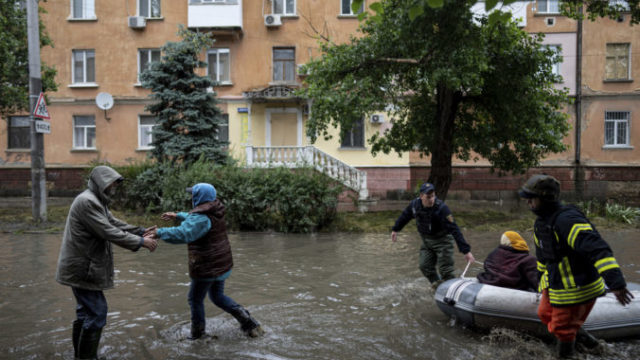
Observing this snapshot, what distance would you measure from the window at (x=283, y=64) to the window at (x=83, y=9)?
32.6ft

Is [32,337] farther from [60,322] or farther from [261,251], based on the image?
[261,251]

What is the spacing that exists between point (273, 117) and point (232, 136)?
94.8 inches

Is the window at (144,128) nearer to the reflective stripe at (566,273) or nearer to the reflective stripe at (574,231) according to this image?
the reflective stripe at (566,273)

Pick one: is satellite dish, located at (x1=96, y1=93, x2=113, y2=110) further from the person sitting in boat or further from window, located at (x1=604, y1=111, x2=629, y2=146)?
window, located at (x1=604, y1=111, x2=629, y2=146)

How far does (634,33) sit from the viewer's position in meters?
23.7

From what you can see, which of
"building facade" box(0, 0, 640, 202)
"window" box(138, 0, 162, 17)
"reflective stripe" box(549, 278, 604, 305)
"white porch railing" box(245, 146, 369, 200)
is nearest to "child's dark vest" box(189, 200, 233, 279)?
"reflective stripe" box(549, 278, 604, 305)

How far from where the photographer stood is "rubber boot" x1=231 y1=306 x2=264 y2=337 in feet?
17.6

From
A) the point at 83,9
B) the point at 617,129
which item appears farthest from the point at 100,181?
the point at 617,129

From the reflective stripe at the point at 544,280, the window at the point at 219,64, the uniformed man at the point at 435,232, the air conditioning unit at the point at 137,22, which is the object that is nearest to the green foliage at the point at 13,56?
the air conditioning unit at the point at 137,22

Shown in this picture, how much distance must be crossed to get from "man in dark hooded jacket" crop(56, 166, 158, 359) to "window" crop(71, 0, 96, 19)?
78.3 ft

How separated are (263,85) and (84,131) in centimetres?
1003

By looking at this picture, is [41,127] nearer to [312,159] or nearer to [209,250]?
[312,159]

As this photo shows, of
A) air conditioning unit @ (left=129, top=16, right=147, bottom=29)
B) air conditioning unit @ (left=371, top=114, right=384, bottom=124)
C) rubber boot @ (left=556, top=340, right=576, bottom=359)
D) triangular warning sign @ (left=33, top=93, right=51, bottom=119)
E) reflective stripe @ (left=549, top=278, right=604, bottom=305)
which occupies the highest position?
air conditioning unit @ (left=129, top=16, right=147, bottom=29)

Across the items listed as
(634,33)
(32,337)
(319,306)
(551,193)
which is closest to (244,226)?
(319,306)
